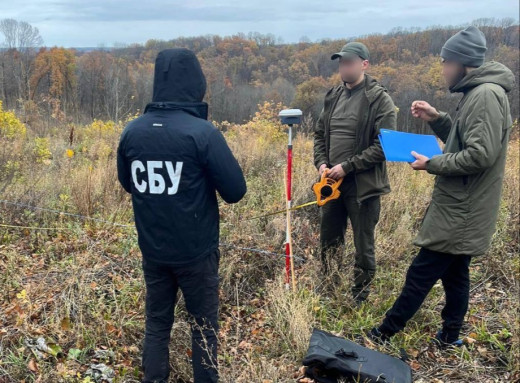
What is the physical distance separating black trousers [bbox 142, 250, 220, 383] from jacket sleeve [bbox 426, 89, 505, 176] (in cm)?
160

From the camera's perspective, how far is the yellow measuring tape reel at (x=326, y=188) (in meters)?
3.54

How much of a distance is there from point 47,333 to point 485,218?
10.2 ft

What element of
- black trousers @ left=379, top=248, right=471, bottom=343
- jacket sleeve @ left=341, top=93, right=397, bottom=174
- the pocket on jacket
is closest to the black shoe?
black trousers @ left=379, top=248, right=471, bottom=343

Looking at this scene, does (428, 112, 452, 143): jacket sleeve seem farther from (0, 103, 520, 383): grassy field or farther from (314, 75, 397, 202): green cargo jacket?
(0, 103, 520, 383): grassy field

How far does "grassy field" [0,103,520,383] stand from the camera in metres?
3.00

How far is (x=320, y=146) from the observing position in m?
3.87

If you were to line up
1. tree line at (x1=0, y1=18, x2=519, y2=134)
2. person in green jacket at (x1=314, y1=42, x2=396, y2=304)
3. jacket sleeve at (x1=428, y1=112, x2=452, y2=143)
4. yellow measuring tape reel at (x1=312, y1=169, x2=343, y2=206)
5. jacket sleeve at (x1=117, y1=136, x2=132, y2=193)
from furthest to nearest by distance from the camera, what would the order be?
tree line at (x1=0, y1=18, x2=519, y2=134)
yellow measuring tape reel at (x1=312, y1=169, x2=343, y2=206)
person in green jacket at (x1=314, y1=42, x2=396, y2=304)
jacket sleeve at (x1=428, y1=112, x2=452, y2=143)
jacket sleeve at (x1=117, y1=136, x2=132, y2=193)

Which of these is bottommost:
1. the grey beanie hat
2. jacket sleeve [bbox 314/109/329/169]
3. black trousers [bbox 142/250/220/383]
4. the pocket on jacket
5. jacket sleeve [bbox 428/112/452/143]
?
black trousers [bbox 142/250/220/383]

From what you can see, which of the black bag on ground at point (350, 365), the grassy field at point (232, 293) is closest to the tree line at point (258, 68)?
the grassy field at point (232, 293)

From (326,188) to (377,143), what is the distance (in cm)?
54

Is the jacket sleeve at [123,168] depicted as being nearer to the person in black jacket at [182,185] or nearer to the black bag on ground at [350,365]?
the person in black jacket at [182,185]

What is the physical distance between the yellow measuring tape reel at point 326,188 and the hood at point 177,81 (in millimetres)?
1415

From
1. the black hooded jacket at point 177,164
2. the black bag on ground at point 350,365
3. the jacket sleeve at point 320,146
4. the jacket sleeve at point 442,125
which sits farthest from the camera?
the jacket sleeve at point 320,146

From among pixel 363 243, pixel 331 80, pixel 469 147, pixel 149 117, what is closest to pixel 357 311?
pixel 363 243
